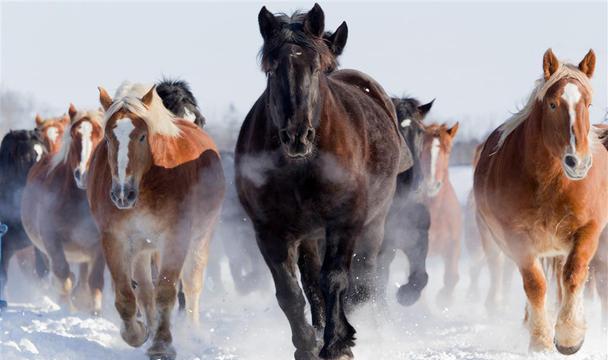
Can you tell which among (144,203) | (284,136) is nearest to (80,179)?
(144,203)

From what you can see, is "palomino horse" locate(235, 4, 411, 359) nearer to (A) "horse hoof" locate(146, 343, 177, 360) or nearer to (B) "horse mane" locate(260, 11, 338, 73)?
(B) "horse mane" locate(260, 11, 338, 73)

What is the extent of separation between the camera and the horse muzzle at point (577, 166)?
770cm

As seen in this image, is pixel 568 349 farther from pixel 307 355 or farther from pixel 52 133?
pixel 52 133

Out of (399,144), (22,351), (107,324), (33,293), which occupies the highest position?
(399,144)

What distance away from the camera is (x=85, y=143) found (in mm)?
11383

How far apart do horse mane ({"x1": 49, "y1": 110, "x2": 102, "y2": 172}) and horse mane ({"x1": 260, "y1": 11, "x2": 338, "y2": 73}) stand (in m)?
4.50

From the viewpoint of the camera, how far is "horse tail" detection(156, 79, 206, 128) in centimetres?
1150

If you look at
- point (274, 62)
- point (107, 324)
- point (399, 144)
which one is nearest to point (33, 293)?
point (107, 324)

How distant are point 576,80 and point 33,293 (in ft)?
29.8

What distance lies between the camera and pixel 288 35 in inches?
290

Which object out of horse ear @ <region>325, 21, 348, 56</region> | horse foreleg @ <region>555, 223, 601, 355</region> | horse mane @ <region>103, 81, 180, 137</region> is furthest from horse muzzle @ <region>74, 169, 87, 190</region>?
horse foreleg @ <region>555, 223, 601, 355</region>

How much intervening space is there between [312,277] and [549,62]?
235 cm

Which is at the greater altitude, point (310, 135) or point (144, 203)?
point (310, 135)

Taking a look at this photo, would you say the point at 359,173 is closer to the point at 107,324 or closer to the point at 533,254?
the point at 533,254
